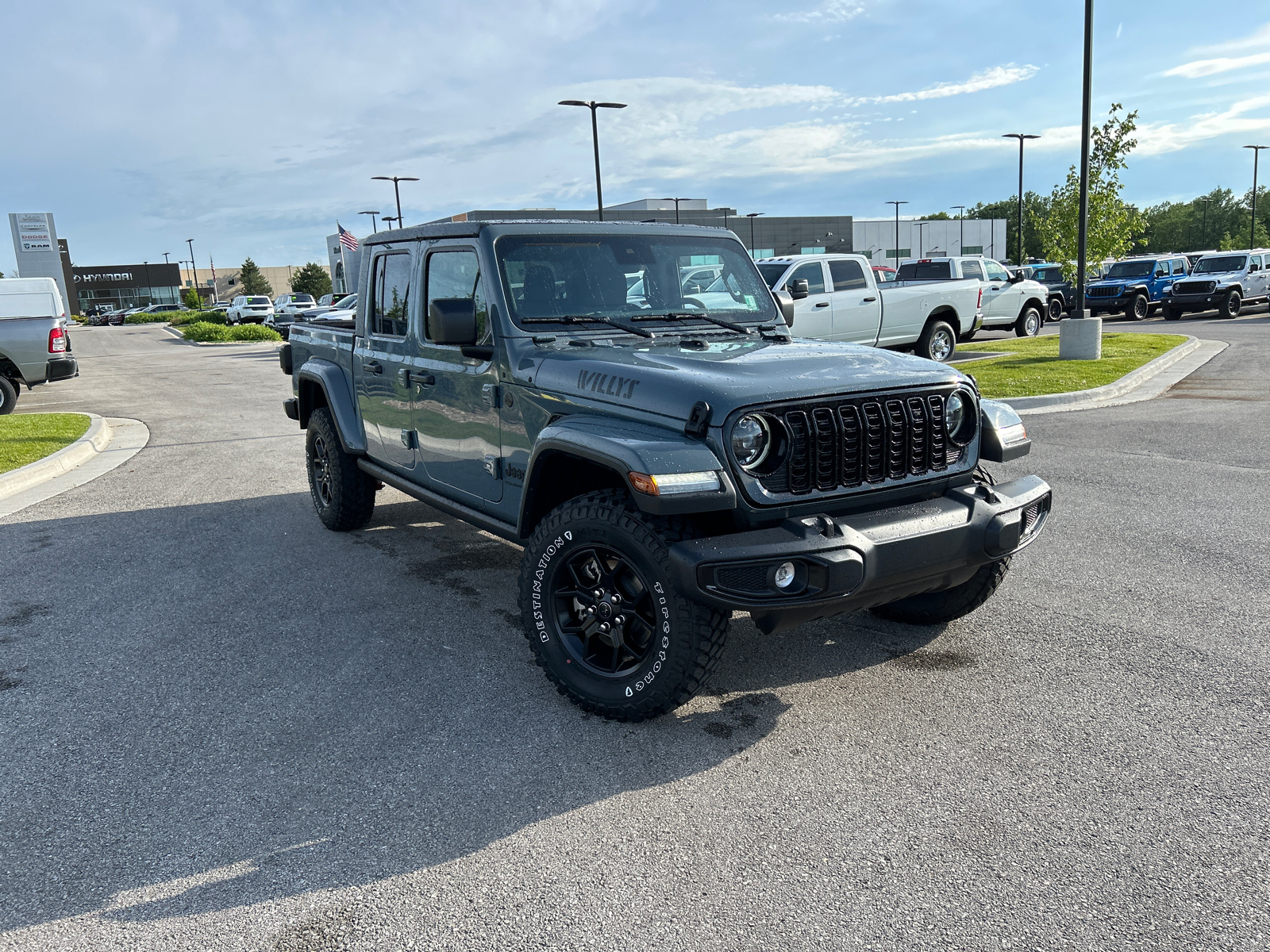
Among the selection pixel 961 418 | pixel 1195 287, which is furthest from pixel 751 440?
pixel 1195 287

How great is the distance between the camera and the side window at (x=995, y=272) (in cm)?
2169

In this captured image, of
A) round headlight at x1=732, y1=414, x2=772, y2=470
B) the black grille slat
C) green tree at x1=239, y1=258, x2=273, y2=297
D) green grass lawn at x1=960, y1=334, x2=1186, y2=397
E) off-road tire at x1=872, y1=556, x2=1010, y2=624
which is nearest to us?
round headlight at x1=732, y1=414, x2=772, y2=470

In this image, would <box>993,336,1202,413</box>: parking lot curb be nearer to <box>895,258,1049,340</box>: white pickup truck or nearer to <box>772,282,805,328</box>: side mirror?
<box>895,258,1049,340</box>: white pickup truck

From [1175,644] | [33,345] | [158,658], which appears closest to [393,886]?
[158,658]

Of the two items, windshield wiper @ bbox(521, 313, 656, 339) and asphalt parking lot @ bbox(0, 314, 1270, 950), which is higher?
windshield wiper @ bbox(521, 313, 656, 339)

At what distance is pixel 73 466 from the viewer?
33.1ft

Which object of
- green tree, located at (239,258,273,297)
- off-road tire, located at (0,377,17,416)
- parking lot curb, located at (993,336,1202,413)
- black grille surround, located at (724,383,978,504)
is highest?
green tree, located at (239,258,273,297)

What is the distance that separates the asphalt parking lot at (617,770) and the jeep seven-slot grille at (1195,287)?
26.0 m

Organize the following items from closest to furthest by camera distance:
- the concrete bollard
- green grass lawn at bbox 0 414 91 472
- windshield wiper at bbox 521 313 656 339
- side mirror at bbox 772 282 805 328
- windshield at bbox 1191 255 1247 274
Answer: windshield wiper at bbox 521 313 656 339
side mirror at bbox 772 282 805 328
green grass lawn at bbox 0 414 91 472
the concrete bollard
windshield at bbox 1191 255 1247 274

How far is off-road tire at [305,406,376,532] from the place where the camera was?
6613mm

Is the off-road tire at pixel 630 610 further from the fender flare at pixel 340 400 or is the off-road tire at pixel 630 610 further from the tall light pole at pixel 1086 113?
the tall light pole at pixel 1086 113

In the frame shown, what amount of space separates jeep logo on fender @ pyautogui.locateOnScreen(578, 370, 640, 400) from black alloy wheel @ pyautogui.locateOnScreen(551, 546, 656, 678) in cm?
62

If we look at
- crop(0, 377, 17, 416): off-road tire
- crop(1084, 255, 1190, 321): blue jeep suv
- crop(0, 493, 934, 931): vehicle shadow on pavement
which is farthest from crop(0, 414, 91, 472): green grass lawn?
crop(1084, 255, 1190, 321): blue jeep suv

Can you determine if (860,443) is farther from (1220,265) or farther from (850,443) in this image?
(1220,265)
